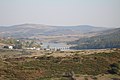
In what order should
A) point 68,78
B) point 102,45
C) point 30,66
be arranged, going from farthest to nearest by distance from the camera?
point 102,45 → point 30,66 → point 68,78

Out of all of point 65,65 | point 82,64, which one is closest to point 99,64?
point 82,64

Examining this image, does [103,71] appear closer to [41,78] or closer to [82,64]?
[82,64]

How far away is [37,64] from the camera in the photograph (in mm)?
58438

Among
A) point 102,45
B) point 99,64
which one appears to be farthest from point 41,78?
point 102,45

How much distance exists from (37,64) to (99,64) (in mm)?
12799

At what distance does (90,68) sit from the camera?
5425cm

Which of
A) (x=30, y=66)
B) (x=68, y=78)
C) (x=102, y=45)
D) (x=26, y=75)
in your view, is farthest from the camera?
(x=102, y=45)

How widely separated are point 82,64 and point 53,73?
9.39m

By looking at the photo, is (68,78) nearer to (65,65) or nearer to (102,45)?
(65,65)

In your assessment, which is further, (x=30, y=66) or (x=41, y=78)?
(x=30, y=66)

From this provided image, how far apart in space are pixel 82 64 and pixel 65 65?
11.6 feet

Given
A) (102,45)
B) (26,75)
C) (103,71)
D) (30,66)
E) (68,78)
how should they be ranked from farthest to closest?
(102,45) < (30,66) < (103,71) < (26,75) < (68,78)

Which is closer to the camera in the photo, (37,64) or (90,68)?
(90,68)

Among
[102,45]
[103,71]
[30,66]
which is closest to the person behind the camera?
[103,71]
